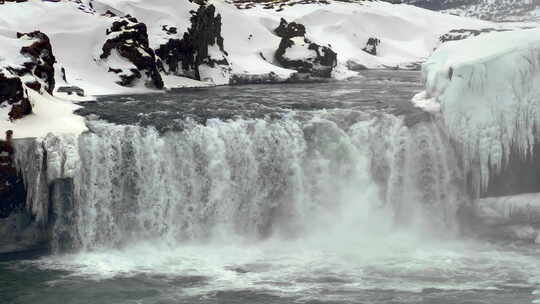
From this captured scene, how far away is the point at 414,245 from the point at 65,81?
15.2 meters

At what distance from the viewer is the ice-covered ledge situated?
1852 cm

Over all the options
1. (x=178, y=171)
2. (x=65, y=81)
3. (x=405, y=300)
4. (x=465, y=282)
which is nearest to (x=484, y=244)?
(x=465, y=282)

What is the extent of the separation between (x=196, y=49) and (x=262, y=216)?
17477 millimetres

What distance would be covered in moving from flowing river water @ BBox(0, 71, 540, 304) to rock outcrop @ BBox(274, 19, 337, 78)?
60.5ft

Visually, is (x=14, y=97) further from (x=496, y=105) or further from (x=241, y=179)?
(x=496, y=105)

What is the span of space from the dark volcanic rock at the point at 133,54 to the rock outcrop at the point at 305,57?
1205 centimetres

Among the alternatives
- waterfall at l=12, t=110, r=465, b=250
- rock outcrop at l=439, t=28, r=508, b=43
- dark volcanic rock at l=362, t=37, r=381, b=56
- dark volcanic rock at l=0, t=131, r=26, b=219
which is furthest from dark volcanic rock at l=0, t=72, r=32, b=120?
rock outcrop at l=439, t=28, r=508, b=43

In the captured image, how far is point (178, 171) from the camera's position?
58.9 ft

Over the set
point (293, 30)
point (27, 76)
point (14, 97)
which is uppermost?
point (293, 30)

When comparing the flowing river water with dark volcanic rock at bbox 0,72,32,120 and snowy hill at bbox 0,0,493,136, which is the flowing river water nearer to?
dark volcanic rock at bbox 0,72,32,120

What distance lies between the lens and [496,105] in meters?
18.6

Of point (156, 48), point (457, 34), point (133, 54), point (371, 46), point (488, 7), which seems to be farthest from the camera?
point (488, 7)

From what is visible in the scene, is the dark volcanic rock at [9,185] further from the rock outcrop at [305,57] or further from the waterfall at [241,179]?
the rock outcrop at [305,57]

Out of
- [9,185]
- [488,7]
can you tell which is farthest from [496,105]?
[488,7]
